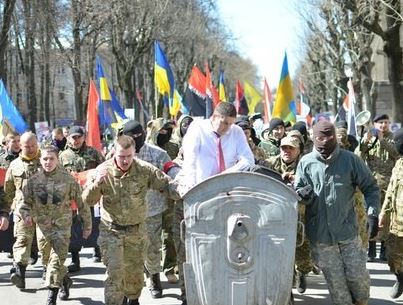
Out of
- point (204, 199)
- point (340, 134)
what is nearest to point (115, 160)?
point (204, 199)

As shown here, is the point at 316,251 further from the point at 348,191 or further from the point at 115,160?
the point at 115,160

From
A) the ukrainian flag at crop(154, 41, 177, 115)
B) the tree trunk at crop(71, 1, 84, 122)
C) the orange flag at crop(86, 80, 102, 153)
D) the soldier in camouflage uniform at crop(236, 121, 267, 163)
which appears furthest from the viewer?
the tree trunk at crop(71, 1, 84, 122)

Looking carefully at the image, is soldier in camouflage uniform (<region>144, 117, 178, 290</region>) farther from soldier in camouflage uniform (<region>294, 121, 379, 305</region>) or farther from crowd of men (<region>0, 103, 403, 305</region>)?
soldier in camouflage uniform (<region>294, 121, 379, 305</region>)

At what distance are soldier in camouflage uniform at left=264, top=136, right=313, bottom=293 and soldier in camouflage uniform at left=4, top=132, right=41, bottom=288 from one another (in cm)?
288

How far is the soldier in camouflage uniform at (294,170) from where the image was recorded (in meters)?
7.54

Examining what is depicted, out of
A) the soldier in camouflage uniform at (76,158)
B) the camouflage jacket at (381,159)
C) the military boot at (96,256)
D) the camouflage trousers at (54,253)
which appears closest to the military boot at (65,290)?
the camouflage trousers at (54,253)

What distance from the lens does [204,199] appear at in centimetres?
516

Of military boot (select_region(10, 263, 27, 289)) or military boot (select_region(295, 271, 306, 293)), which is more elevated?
military boot (select_region(10, 263, 27, 289))

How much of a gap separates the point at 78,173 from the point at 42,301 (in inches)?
80.0

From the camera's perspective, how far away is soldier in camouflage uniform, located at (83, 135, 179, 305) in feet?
21.7

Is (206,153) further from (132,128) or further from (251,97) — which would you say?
(251,97)

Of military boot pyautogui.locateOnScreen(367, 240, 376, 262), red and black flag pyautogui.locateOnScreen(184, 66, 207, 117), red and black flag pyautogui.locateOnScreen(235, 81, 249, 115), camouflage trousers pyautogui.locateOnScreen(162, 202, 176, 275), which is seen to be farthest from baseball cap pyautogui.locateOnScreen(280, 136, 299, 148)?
red and black flag pyautogui.locateOnScreen(235, 81, 249, 115)

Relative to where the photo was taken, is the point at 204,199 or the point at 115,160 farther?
the point at 115,160

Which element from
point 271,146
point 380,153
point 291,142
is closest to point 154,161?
point 291,142
